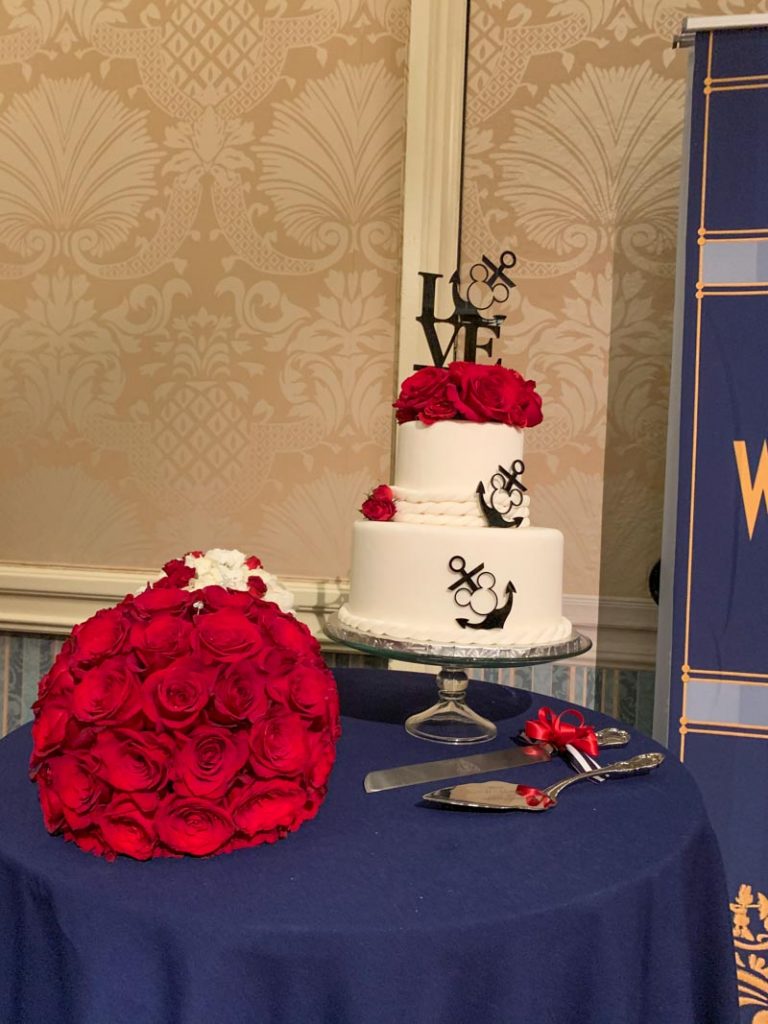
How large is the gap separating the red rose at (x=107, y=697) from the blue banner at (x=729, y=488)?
3.63 feet

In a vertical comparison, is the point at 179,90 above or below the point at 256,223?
above

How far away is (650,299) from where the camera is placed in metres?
1.96

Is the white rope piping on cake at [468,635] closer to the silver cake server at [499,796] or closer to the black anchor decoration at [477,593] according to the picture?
the black anchor decoration at [477,593]

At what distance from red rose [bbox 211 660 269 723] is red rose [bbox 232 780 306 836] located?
0.24 feet

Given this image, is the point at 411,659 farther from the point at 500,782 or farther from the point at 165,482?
the point at 165,482

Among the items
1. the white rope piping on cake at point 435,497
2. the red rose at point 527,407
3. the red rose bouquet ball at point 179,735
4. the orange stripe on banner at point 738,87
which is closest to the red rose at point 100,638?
the red rose bouquet ball at point 179,735

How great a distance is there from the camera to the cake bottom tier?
49.7 inches

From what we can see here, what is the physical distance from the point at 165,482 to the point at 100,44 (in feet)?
3.80

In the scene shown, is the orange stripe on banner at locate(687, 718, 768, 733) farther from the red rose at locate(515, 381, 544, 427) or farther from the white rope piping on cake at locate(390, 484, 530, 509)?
the red rose at locate(515, 381, 544, 427)

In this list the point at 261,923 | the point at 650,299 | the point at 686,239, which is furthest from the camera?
the point at 650,299

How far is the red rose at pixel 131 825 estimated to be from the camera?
2.72 feet

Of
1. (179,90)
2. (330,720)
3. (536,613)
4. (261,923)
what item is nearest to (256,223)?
(179,90)

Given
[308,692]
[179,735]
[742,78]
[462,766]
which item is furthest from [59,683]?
[742,78]

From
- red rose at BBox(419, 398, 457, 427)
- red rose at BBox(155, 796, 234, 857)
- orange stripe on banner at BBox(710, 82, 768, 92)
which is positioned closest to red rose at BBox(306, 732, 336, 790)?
red rose at BBox(155, 796, 234, 857)
